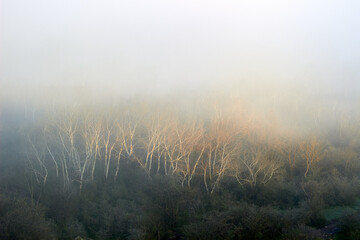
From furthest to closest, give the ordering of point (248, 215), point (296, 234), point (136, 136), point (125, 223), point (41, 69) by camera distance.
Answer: point (41, 69) < point (136, 136) < point (125, 223) < point (248, 215) < point (296, 234)

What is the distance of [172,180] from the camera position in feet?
128

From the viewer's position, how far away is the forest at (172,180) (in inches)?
1121

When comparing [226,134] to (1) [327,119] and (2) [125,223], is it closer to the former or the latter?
(2) [125,223]

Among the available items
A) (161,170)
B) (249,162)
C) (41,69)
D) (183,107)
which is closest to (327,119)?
(183,107)

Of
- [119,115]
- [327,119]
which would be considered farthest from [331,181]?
[327,119]

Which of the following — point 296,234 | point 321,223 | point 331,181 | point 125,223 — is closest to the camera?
point 296,234

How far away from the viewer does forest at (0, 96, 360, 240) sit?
28.5 meters

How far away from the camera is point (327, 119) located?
85.8 meters

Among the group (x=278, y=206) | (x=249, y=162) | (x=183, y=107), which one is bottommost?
(x=278, y=206)

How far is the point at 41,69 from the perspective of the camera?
10444 centimetres

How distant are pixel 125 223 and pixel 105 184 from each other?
1344 centimetres

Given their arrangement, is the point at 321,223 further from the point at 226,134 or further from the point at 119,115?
the point at 119,115

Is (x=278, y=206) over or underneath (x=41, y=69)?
underneath

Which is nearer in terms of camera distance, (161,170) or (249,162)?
(249,162)
